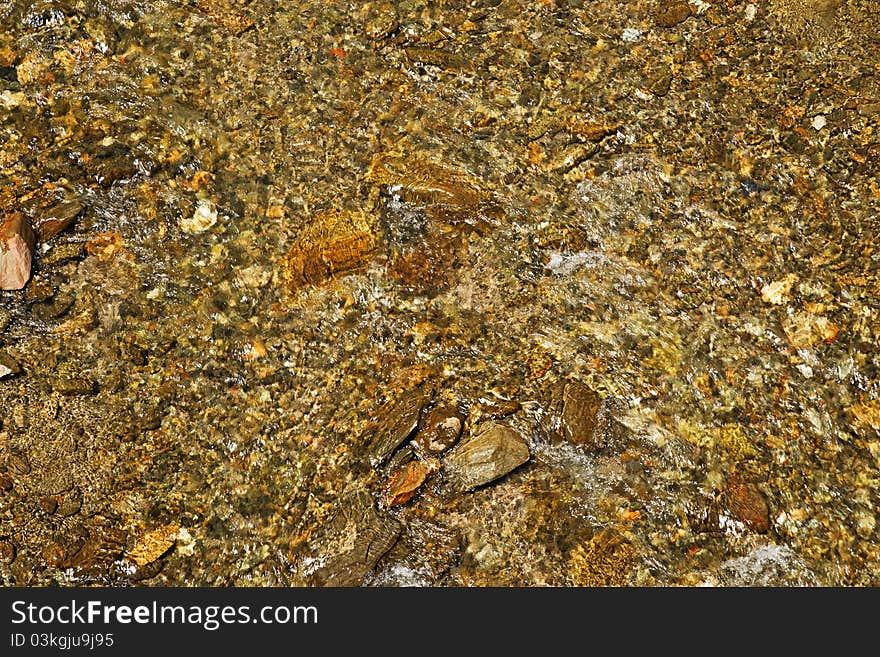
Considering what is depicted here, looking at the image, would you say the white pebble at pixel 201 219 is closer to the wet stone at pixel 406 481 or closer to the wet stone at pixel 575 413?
the wet stone at pixel 406 481

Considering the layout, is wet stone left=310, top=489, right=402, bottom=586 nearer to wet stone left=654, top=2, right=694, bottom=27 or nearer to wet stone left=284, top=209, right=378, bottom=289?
wet stone left=284, top=209, right=378, bottom=289

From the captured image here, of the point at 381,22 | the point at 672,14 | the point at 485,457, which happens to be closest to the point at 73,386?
the point at 485,457

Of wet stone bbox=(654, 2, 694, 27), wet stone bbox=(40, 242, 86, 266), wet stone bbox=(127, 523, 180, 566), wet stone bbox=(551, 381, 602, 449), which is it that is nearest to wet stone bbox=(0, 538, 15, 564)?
wet stone bbox=(127, 523, 180, 566)

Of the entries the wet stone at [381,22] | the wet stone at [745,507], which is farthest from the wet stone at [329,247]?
the wet stone at [745,507]

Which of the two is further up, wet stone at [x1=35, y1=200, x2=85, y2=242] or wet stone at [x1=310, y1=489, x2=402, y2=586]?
wet stone at [x1=35, y1=200, x2=85, y2=242]

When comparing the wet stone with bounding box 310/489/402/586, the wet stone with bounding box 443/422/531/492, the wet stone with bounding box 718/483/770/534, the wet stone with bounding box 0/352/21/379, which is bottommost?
the wet stone with bounding box 310/489/402/586

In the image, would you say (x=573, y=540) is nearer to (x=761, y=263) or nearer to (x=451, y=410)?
(x=451, y=410)

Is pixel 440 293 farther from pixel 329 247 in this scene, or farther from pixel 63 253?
pixel 63 253
